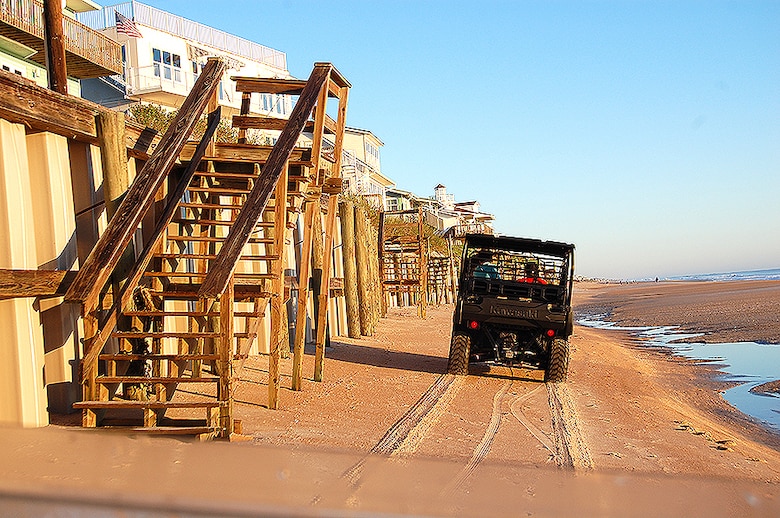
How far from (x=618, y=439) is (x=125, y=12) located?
39192 millimetres

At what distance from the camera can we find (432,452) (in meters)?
6.62

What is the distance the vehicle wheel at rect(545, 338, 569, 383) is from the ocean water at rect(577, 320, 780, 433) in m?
2.75

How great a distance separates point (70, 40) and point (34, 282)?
2442 centimetres

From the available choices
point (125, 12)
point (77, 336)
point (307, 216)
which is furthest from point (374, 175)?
point (77, 336)

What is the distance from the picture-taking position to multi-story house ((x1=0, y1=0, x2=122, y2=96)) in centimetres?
2392

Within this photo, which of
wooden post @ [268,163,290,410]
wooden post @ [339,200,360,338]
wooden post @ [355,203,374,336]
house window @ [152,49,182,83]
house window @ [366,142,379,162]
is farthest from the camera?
house window @ [366,142,379,162]

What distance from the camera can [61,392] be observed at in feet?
20.6

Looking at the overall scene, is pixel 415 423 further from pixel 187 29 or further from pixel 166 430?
pixel 187 29

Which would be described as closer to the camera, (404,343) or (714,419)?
(714,419)

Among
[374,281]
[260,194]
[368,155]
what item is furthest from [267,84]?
[368,155]

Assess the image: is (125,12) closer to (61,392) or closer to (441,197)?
(61,392)

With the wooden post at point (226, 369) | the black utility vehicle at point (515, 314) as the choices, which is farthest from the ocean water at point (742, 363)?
the wooden post at point (226, 369)

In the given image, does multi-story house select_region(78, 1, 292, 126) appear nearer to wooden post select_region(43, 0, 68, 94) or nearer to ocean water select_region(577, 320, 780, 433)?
ocean water select_region(577, 320, 780, 433)

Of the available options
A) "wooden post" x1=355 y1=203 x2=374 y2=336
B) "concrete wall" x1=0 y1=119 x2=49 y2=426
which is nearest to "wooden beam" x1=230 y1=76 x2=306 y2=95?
"concrete wall" x1=0 y1=119 x2=49 y2=426
